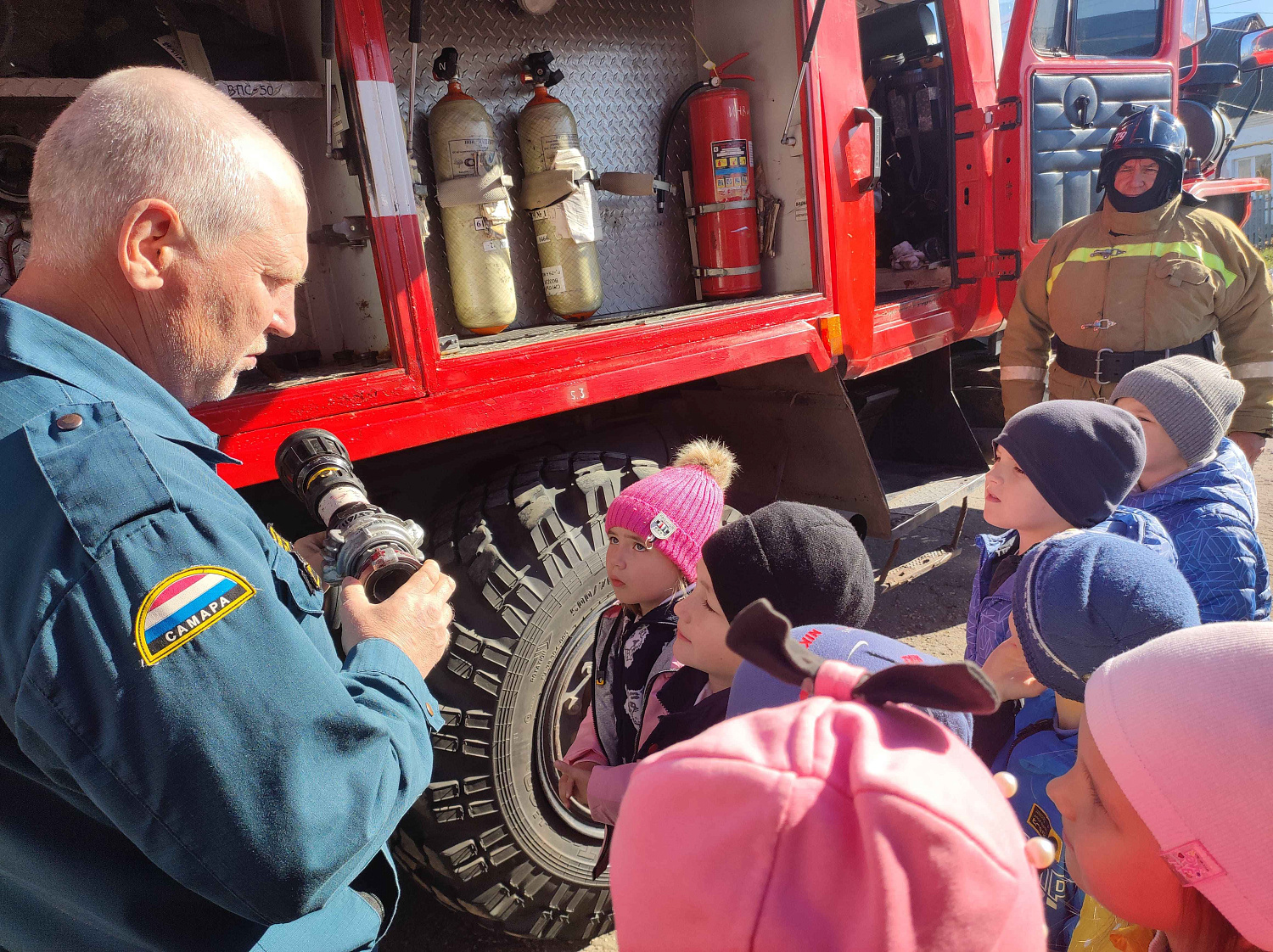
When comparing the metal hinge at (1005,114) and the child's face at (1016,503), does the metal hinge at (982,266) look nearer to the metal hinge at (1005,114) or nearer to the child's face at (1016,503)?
the metal hinge at (1005,114)

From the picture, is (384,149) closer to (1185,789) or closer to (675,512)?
(675,512)

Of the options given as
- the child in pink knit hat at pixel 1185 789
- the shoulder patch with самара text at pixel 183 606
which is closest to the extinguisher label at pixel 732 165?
the child in pink knit hat at pixel 1185 789

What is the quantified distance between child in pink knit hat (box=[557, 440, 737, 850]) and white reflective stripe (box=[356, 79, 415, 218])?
34.0 inches

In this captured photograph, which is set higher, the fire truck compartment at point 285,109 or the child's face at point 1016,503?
the fire truck compartment at point 285,109

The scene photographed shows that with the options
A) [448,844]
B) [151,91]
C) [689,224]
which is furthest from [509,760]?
[689,224]

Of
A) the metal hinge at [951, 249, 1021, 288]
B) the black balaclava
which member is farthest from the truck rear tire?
the metal hinge at [951, 249, 1021, 288]

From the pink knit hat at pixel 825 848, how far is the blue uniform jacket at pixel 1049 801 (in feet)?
2.81

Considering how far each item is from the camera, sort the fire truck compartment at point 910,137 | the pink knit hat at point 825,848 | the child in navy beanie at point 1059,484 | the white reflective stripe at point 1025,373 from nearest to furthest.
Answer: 1. the pink knit hat at point 825,848
2. the child in navy beanie at point 1059,484
3. the white reflective stripe at point 1025,373
4. the fire truck compartment at point 910,137

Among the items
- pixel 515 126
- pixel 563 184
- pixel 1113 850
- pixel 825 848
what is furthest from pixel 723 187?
pixel 825 848

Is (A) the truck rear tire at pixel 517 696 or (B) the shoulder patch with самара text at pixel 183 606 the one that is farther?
(A) the truck rear tire at pixel 517 696

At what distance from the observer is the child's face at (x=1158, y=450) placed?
2068mm

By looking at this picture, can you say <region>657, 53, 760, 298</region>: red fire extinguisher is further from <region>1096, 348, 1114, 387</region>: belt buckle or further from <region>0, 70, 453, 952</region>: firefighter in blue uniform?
<region>0, 70, 453, 952</region>: firefighter in blue uniform

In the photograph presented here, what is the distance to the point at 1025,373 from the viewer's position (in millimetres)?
3502

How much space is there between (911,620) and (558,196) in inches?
100
